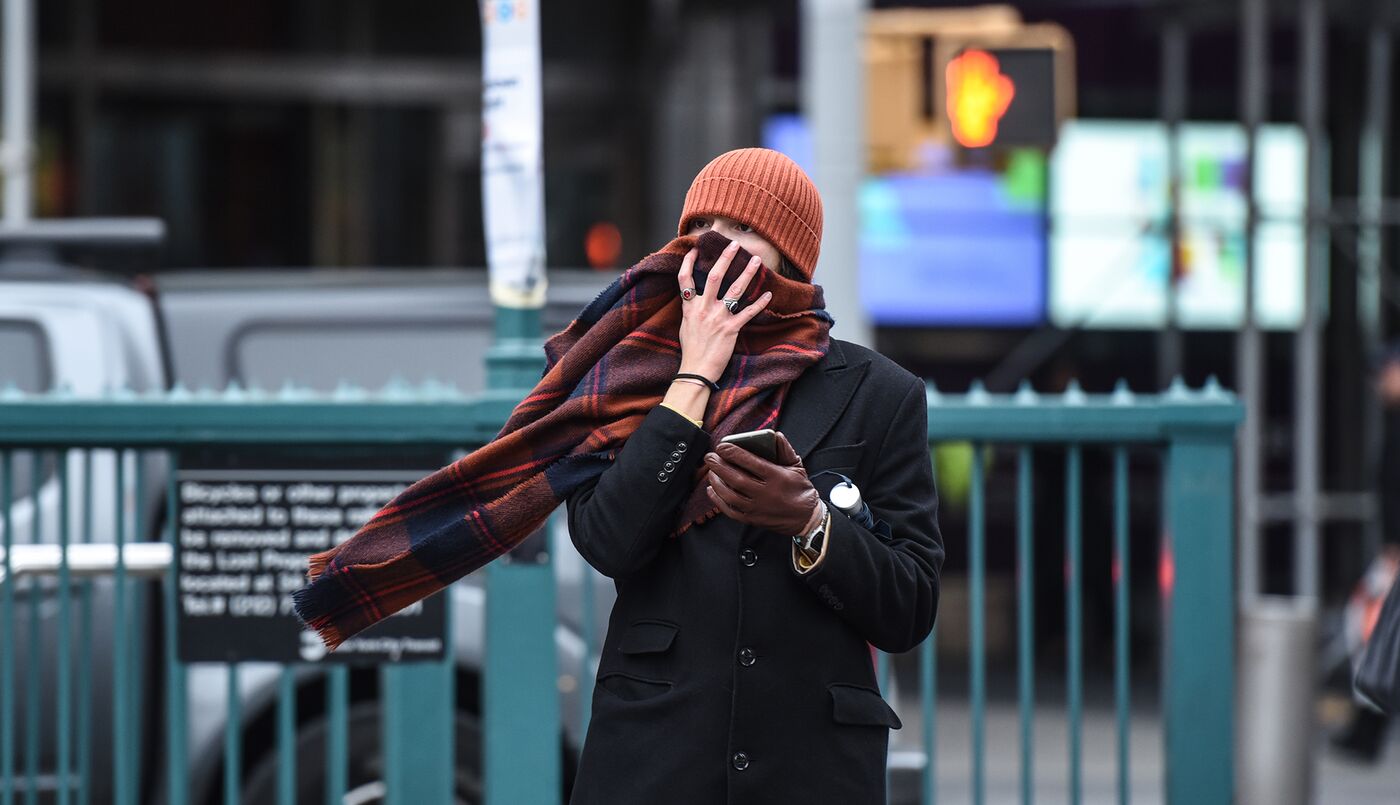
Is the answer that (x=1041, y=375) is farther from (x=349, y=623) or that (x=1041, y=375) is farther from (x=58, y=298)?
(x=349, y=623)

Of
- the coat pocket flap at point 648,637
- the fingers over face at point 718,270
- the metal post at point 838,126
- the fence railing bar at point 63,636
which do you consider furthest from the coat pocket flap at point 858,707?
the metal post at point 838,126

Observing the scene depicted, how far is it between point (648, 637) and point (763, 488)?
353 mm

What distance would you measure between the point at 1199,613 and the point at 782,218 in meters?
1.76

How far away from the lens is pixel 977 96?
681 cm

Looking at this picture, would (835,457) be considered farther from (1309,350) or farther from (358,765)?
(1309,350)

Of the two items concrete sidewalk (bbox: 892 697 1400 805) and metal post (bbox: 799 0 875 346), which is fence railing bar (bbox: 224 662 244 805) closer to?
metal post (bbox: 799 0 875 346)

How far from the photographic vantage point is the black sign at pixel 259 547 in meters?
3.96

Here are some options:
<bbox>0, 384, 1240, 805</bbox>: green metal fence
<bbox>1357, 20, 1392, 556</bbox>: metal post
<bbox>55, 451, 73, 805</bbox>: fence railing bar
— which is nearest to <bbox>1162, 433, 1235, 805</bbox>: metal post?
<bbox>0, 384, 1240, 805</bbox>: green metal fence

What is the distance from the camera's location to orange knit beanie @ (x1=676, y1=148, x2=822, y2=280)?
2.73m

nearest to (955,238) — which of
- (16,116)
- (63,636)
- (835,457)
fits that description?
(16,116)

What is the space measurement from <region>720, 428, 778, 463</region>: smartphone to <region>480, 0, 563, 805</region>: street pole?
1.43 metres

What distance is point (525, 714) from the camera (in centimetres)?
396

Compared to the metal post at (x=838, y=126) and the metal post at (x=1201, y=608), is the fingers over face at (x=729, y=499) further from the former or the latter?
the metal post at (x=838, y=126)

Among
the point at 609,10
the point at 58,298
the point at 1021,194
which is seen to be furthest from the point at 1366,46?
the point at 58,298
